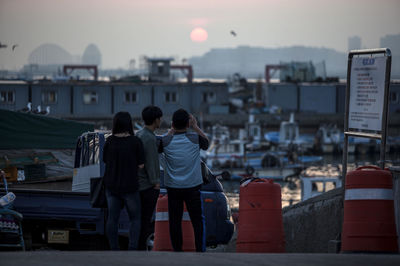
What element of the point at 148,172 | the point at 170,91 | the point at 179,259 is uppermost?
the point at 148,172

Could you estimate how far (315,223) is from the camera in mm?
11586

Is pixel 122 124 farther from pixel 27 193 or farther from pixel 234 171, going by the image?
pixel 234 171

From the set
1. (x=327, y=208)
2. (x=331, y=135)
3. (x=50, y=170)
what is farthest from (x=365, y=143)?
(x=327, y=208)

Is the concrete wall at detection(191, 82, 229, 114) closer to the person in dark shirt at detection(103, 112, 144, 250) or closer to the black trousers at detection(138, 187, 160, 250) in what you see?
the black trousers at detection(138, 187, 160, 250)

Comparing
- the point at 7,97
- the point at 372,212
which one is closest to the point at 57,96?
the point at 7,97

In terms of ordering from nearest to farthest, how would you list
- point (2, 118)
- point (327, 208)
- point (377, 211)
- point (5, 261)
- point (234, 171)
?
1. point (5, 261)
2. point (377, 211)
3. point (327, 208)
4. point (2, 118)
5. point (234, 171)

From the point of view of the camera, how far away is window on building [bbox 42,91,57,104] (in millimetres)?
77500

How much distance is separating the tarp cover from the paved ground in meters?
11.2

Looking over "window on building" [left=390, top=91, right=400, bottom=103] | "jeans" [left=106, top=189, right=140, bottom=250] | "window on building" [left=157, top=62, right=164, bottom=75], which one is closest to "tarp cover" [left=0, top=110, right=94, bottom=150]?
"jeans" [left=106, top=189, right=140, bottom=250]

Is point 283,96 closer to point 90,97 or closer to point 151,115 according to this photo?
point 90,97

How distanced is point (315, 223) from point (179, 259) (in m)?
3.58

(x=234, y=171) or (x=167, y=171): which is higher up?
(x=167, y=171)

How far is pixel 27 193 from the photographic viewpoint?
11.8 metres

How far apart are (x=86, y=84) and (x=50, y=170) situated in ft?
194
